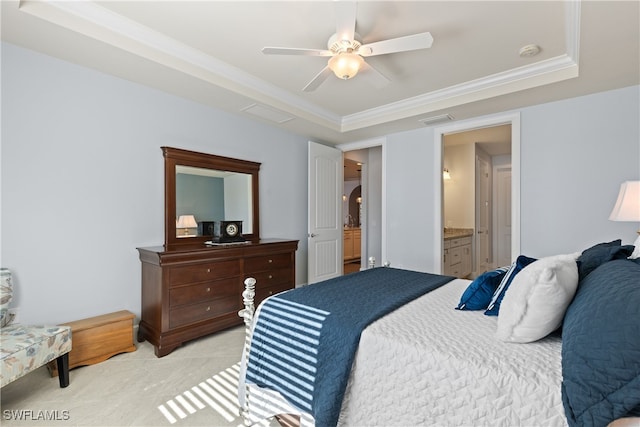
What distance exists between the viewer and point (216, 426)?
1.70 metres

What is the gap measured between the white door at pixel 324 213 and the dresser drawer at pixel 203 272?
5.06 ft

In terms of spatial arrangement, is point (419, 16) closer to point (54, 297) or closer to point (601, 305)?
point (601, 305)

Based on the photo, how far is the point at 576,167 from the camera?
10.00ft

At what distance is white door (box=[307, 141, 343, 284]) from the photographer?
4.39 metres

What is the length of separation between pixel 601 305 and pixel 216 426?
6.15 ft

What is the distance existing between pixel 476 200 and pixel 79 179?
5767mm

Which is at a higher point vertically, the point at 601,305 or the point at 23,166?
the point at 23,166

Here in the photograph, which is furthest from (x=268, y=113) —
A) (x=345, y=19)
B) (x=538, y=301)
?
(x=538, y=301)

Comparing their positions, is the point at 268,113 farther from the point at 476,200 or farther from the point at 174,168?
the point at 476,200

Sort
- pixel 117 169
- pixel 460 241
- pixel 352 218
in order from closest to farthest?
1. pixel 117 169
2. pixel 460 241
3. pixel 352 218

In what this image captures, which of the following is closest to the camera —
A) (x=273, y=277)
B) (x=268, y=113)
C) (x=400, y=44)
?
(x=400, y=44)

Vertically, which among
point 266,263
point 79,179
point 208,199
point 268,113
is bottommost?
point 266,263

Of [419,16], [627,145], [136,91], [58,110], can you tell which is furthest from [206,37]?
[627,145]

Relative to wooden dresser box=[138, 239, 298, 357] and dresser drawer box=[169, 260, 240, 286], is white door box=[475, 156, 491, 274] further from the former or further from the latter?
dresser drawer box=[169, 260, 240, 286]
